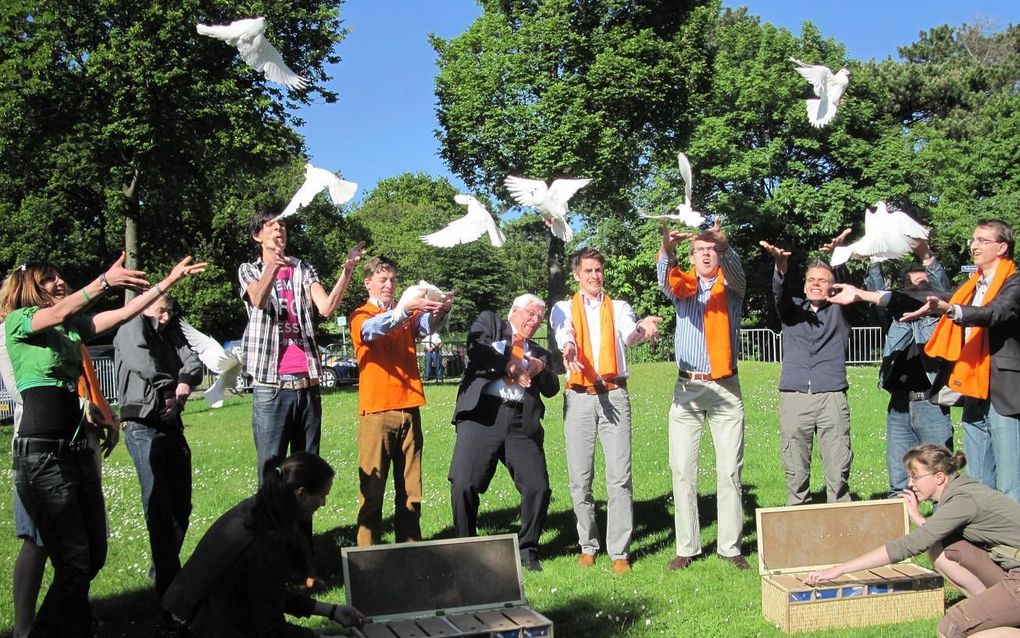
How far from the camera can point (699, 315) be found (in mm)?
6059

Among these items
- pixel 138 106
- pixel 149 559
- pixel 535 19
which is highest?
pixel 535 19

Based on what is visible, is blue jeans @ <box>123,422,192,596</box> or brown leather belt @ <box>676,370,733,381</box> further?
brown leather belt @ <box>676,370,733,381</box>

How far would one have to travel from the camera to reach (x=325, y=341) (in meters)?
44.7

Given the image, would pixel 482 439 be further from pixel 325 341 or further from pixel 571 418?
pixel 325 341

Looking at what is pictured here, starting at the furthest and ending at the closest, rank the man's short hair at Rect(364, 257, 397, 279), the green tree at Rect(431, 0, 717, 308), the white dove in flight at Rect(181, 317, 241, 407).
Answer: the green tree at Rect(431, 0, 717, 308) < the man's short hair at Rect(364, 257, 397, 279) < the white dove in flight at Rect(181, 317, 241, 407)

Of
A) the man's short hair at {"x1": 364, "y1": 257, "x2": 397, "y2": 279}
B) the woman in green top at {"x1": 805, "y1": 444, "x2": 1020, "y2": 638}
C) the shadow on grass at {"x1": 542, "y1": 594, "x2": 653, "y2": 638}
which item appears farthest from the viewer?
the man's short hair at {"x1": 364, "y1": 257, "x2": 397, "y2": 279}

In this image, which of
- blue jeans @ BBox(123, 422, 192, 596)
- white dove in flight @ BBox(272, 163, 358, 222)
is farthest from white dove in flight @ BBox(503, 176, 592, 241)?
blue jeans @ BBox(123, 422, 192, 596)

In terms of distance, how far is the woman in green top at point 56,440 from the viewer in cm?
402

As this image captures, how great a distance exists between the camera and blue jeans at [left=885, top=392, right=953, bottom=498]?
6.55m

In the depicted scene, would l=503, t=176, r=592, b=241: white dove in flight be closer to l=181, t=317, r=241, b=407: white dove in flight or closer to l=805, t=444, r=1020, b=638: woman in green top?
l=181, t=317, r=241, b=407: white dove in flight

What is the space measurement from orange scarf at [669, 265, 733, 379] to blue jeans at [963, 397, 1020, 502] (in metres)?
1.52

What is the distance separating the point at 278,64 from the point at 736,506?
4.20m

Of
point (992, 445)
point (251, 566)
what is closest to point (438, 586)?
point (251, 566)

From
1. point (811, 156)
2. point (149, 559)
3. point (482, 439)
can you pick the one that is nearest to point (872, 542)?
point (482, 439)
